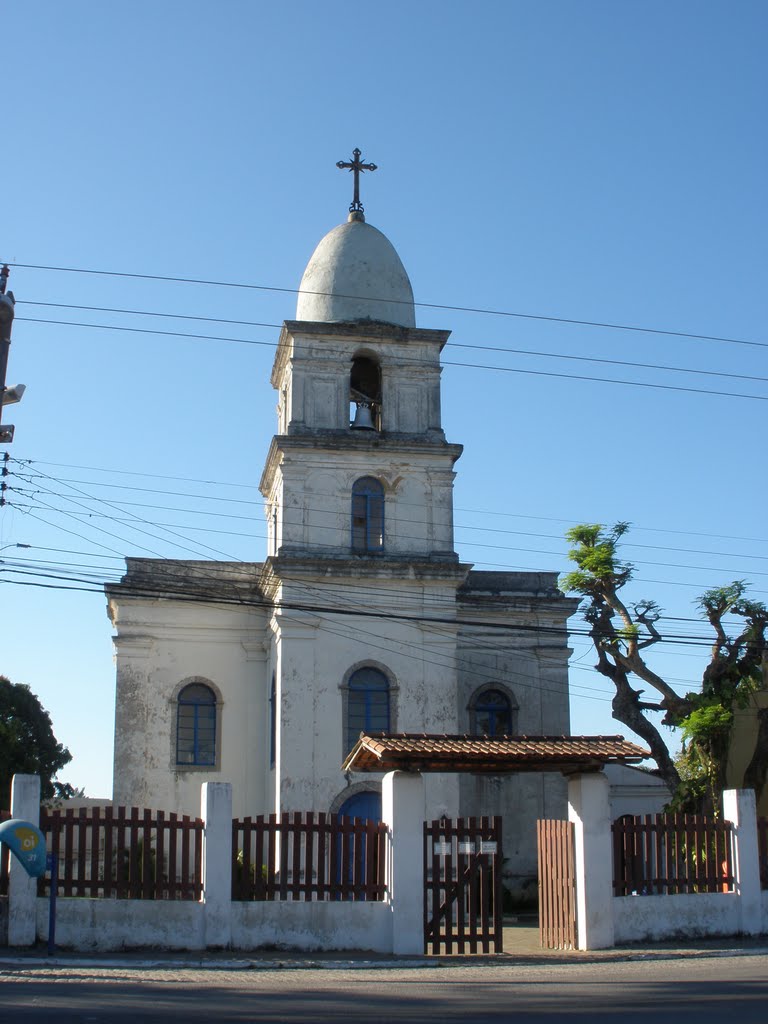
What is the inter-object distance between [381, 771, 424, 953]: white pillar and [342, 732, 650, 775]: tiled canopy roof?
0.31m

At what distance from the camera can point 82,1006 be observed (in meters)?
11.4

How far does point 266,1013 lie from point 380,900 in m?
6.62

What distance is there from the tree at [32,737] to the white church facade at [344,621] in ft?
51.4

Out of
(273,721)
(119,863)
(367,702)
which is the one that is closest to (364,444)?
(367,702)

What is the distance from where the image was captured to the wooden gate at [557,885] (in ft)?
59.7

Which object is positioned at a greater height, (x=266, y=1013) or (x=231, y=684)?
(x=231, y=684)

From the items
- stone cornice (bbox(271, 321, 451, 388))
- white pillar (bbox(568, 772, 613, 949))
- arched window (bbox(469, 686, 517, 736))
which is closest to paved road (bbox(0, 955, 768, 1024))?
white pillar (bbox(568, 772, 613, 949))

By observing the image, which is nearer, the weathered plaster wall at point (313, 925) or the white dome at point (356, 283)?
the weathered plaster wall at point (313, 925)

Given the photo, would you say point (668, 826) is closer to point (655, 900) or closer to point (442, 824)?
point (655, 900)

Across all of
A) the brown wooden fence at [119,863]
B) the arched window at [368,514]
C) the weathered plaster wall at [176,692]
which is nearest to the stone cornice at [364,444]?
the arched window at [368,514]

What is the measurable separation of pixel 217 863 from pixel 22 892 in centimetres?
244

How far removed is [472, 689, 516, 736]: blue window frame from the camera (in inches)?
1166

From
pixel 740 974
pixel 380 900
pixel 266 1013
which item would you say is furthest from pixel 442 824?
pixel 266 1013

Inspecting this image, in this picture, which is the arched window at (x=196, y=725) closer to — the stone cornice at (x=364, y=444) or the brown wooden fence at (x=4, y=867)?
the stone cornice at (x=364, y=444)
